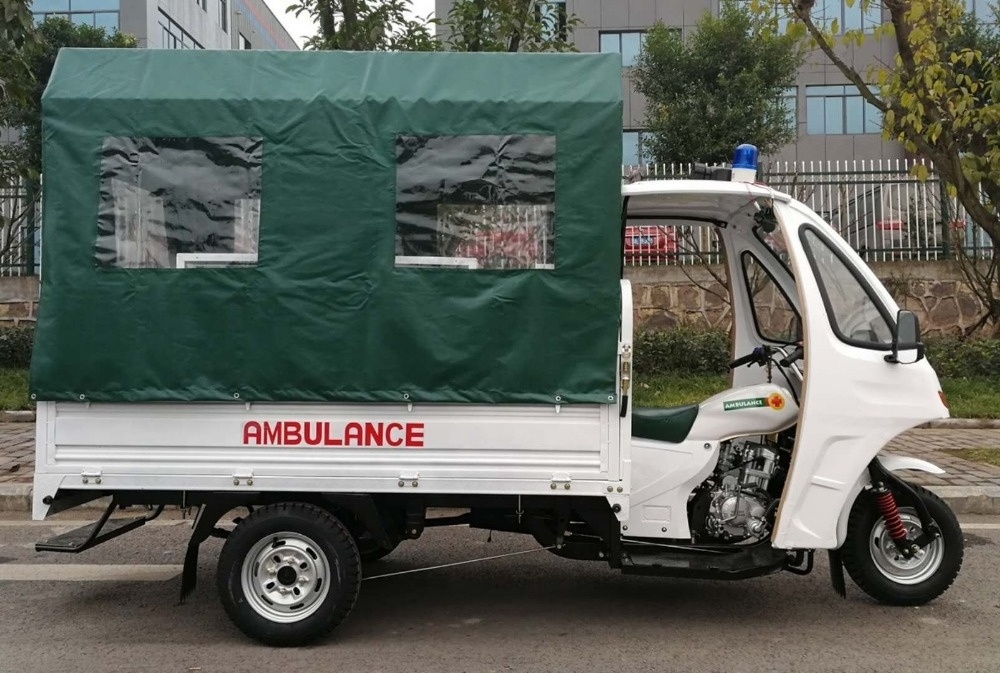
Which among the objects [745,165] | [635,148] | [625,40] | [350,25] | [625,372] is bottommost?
[625,372]

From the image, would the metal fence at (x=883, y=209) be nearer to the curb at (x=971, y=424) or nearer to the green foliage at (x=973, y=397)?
the green foliage at (x=973, y=397)

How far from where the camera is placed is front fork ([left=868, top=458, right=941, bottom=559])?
15.6 ft

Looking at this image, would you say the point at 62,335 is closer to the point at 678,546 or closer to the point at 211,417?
the point at 211,417

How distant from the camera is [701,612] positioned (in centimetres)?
500

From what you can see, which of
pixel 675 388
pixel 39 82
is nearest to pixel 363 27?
Answer: pixel 675 388

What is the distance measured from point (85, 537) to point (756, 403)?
3.48 metres

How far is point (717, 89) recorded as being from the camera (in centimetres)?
2191

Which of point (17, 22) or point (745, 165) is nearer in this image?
point (745, 165)

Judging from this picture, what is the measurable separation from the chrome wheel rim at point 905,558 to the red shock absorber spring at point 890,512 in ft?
0.29

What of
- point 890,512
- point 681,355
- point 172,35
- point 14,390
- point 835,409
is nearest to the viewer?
point 835,409

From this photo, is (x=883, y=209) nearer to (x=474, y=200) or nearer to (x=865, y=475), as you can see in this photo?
(x=865, y=475)

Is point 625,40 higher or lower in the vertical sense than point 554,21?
higher

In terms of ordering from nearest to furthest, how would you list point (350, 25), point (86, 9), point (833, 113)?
point (350, 25), point (833, 113), point (86, 9)

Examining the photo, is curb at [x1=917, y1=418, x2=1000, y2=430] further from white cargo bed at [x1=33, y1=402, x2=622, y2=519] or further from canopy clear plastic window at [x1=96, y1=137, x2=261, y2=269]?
canopy clear plastic window at [x1=96, y1=137, x2=261, y2=269]
